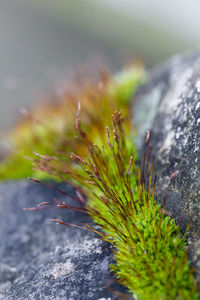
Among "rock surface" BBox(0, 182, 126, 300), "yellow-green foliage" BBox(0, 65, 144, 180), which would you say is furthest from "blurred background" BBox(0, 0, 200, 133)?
"rock surface" BBox(0, 182, 126, 300)

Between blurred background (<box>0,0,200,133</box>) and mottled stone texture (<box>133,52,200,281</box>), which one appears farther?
blurred background (<box>0,0,200,133</box>)

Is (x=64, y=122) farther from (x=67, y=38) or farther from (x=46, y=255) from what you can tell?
(x=67, y=38)

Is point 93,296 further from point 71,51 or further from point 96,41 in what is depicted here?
point 96,41

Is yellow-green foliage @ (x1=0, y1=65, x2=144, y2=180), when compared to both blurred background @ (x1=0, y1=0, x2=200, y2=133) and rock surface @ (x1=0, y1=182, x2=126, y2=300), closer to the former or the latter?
rock surface @ (x1=0, y1=182, x2=126, y2=300)

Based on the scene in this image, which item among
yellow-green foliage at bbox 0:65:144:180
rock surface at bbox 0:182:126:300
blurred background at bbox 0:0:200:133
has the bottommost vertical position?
rock surface at bbox 0:182:126:300

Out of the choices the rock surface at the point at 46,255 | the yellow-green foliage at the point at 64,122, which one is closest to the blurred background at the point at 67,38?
the yellow-green foliage at the point at 64,122

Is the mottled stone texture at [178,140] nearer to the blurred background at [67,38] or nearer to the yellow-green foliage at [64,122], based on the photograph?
the yellow-green foliage at [64,122]
